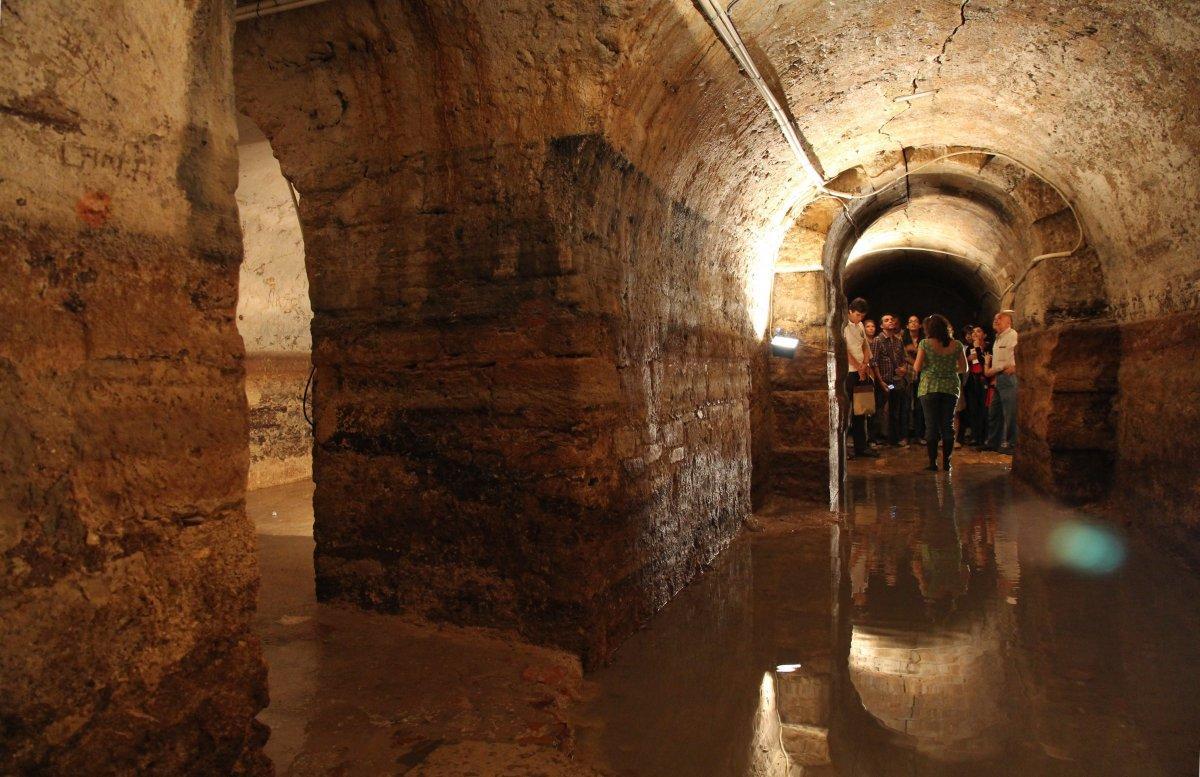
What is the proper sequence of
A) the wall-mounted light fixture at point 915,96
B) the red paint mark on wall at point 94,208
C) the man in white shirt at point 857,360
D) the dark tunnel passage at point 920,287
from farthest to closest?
1. the dark tunnel passage at point 920,287
2. the man in white shirt at point 857,360
3. the wall-mounted light fixture at point 915,96
4. the red paint mark on wall at point 94,208

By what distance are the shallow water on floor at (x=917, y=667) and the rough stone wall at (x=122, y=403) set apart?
123 centimetres

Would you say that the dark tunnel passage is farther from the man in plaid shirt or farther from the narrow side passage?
the narrow side passage

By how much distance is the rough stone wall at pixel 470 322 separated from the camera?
9.52 ft

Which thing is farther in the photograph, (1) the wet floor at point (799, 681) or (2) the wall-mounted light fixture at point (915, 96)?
(2) the wall-mounted light fixture at point (915, 96)

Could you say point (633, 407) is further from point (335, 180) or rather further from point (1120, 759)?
point (1120, 759)

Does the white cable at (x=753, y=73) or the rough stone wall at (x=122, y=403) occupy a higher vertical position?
the white cable at (x=753, y=73)

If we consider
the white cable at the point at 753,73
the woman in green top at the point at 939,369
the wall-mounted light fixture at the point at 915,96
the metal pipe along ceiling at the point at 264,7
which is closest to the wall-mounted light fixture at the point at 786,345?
the white cable at the point at 753,73

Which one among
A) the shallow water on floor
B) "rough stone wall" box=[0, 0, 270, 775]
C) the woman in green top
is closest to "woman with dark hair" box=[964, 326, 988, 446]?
the woman in green top

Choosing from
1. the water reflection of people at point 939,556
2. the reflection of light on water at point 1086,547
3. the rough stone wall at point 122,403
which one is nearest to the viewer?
the rough stone wall at point 122,403

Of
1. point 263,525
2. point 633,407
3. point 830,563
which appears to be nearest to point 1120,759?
point 633,407

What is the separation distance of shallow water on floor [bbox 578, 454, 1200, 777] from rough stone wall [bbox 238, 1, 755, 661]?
0.43m

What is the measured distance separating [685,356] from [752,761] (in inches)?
89.3

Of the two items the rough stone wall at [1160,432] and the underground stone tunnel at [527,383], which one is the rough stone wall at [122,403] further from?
the rough stone wall at [1160,432]

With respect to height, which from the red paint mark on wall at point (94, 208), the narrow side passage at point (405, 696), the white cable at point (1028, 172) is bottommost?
the narrow side passage at point (405, 696)
